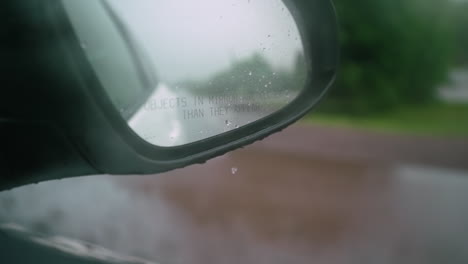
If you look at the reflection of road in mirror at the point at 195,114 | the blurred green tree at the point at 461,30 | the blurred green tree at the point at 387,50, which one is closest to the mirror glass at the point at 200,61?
the reflection of road in mirror at the point at 195,114

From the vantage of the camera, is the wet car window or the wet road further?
the wet car window

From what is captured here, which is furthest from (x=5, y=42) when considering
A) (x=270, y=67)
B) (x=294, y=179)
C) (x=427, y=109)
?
(x=427, y=109)

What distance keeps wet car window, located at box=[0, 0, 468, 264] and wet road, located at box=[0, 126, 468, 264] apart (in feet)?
0.06

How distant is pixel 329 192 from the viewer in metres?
7.67

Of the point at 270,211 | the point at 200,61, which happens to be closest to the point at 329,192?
the point at 270,211

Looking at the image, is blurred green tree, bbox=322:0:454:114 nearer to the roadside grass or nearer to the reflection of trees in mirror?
the roadside grass

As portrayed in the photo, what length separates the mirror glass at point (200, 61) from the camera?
7.28ft

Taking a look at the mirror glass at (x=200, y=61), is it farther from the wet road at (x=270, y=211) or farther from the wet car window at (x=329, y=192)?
the wet road at (x=270, y=211)

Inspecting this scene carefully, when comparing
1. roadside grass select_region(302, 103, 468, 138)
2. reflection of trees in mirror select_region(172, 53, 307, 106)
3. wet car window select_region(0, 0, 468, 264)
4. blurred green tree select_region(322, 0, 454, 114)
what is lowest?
roadside grass select_region(302, 103, 468, 138)

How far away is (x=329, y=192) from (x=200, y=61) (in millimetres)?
5332

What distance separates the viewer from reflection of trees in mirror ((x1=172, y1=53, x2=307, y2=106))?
246 centimetres

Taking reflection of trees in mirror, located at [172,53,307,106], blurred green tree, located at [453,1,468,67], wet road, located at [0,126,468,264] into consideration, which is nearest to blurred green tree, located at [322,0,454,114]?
blurred green tree, located at [453,1,468,67]

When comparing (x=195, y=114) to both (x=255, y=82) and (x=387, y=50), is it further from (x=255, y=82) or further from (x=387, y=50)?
(x=387, y=50)

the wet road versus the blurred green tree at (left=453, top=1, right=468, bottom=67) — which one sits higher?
the blurred green tree at (left=453, top=1, right=468, bottom=67)
